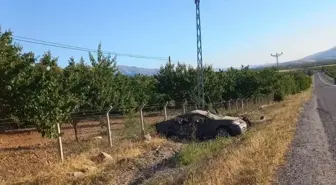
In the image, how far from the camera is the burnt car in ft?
70.4

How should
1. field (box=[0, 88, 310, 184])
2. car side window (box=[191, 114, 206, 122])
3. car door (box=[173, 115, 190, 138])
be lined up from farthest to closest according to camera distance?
car side window (box=[191, 114, 206, 122]), car door (box=[173, 115, 190, 138]), field (box=[0, 88, 310, 184])

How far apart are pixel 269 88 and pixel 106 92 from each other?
109 ft

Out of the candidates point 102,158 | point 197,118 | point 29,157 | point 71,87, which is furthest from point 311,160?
point 71,87

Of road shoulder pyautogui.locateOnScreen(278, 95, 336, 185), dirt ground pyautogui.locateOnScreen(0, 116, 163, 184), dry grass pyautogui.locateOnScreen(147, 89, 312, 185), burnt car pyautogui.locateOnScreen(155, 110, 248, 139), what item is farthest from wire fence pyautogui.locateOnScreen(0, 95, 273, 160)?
road shoulder pyautogui.locateOnScreen(278, 95, 336, 185)

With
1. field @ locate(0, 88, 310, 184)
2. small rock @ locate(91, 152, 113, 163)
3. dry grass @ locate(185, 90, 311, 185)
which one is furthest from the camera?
small rock @ locate(91, 152, 113, 163)

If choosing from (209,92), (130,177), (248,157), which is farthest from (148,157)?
(209,92)

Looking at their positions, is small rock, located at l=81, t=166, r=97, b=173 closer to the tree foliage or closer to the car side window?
the tree foliage

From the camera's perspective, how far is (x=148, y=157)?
15758 mm

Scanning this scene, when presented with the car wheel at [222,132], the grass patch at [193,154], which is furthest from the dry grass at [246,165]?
the car wheel at [222,132]

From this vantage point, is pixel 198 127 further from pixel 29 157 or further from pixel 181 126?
pixel 29 157

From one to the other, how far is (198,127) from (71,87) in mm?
5799

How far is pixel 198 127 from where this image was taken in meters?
→ 21.7

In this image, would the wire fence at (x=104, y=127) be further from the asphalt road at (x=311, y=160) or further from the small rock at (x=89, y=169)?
the asphalt road at (x=311, y=160)

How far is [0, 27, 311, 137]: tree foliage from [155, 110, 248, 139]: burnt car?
12.7 feet
